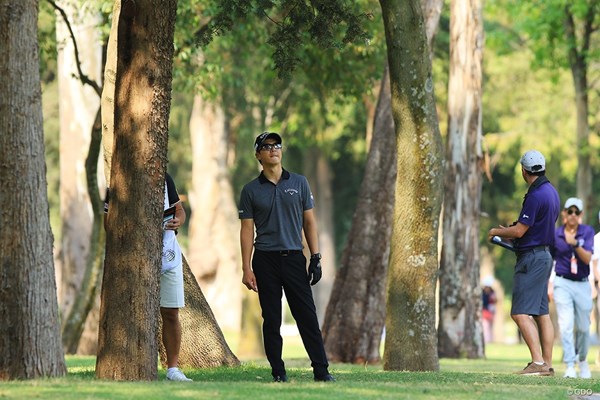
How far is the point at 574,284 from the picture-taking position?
16859 millimetres

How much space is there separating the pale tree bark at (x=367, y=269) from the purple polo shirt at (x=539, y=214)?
6447mm

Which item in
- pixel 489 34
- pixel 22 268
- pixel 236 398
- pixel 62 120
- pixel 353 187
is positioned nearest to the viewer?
pixel 236 398

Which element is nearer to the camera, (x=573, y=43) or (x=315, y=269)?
(x=315, y=269)

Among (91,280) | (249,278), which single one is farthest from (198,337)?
(91,280)

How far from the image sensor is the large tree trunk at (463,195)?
2538cm

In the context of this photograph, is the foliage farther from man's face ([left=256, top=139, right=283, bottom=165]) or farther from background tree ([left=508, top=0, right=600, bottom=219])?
background tree ([left=508, top=0, right=600, bottom=219])

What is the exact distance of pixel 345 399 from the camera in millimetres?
10312

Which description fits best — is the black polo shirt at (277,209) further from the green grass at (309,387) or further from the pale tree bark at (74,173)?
the pale tree bark at (74,173)

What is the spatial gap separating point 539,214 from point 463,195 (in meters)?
10.9

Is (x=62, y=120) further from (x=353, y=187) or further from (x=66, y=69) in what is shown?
(x=353, y=187)

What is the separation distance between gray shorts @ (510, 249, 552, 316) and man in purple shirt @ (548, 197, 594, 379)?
1.61 metres

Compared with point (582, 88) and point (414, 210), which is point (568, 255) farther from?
point (582, 88)

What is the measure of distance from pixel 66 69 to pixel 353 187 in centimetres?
2759

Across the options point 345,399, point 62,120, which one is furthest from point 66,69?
point 345,399
